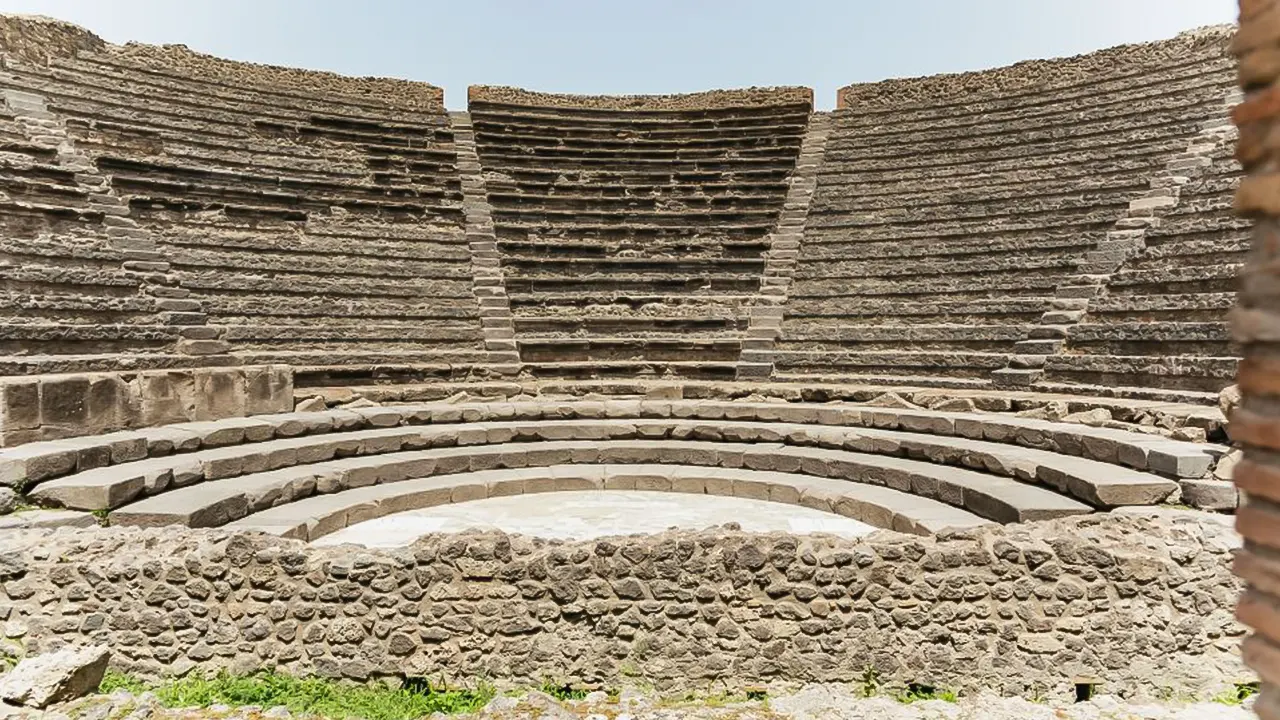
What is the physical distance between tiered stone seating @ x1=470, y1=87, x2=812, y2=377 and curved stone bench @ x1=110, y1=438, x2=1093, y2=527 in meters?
2.85

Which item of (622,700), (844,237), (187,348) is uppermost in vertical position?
(844,237)

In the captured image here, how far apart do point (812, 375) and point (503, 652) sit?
299 inches

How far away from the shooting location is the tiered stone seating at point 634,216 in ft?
39.3

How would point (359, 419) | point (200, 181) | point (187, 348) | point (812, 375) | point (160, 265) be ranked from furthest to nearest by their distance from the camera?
point (200, 181) → point (812, 375) → point (160, 265) → point (187, 348) → point (359, 419)

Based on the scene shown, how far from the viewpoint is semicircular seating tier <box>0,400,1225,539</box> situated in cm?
595

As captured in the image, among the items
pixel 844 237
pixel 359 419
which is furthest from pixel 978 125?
pixel 359 419

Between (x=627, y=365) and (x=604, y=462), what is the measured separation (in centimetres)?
291

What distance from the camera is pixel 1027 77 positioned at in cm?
1614

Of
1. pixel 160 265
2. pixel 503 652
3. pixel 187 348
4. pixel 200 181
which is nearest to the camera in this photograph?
pixel 503 652

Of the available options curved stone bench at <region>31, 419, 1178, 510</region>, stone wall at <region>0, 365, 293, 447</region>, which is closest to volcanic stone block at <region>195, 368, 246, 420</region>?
stone wall at <region>0, 365, 293, 447</region>

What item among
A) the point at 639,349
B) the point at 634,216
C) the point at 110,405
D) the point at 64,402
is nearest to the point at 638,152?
the point at 634,216

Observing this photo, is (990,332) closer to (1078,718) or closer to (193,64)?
(1078,718)

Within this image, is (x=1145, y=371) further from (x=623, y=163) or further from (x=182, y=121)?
(x=182, y=121)

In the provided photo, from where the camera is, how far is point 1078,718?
3717 mm
